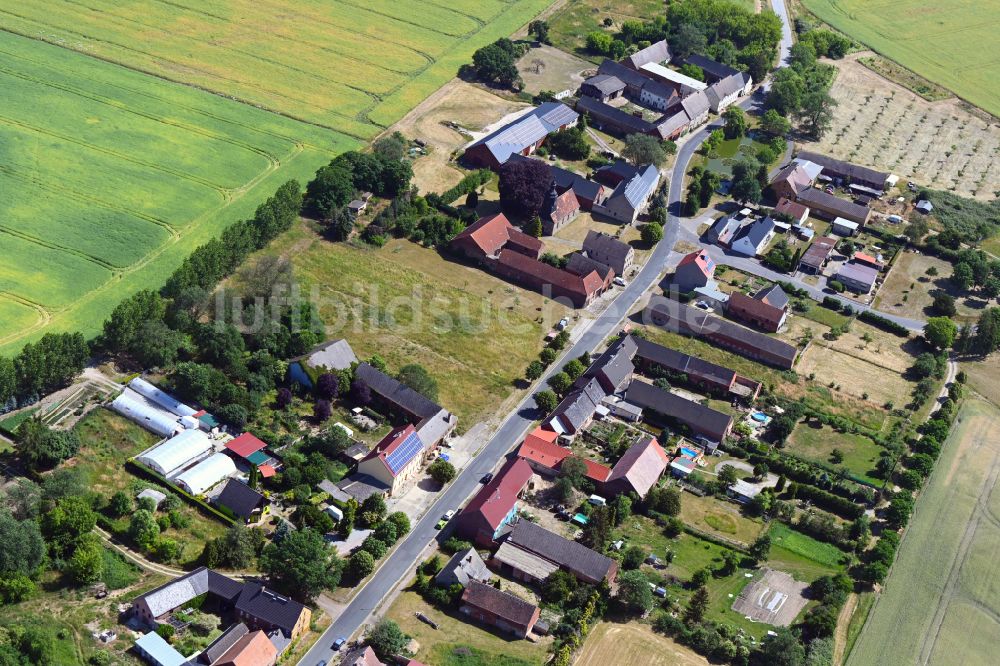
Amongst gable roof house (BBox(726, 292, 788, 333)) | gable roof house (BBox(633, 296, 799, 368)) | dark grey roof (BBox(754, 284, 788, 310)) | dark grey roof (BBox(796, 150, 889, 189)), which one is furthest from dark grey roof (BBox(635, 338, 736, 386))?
dark grey roof (BBox(796, 150, 889, 189))

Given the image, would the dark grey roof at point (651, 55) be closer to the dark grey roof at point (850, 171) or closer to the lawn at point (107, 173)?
the dark grey roof at point (850, 171)

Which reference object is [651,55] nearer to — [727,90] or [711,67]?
[711,67]

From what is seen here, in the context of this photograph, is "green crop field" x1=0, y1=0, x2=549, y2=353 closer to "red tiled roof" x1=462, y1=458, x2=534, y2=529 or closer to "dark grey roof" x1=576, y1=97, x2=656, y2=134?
"dark grey roof" x1=576, y1=97, x2=656, y2=134

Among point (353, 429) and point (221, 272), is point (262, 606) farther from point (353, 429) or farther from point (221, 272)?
point (221, 272)

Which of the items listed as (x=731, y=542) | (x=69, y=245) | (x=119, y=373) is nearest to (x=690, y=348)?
(x=731, y=542)

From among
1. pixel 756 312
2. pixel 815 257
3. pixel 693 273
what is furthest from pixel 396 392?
pixel 815 257
